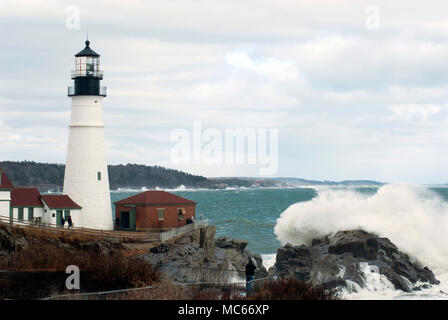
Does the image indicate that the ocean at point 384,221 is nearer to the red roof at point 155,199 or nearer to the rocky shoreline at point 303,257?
the rocky shoreline at point 303,257

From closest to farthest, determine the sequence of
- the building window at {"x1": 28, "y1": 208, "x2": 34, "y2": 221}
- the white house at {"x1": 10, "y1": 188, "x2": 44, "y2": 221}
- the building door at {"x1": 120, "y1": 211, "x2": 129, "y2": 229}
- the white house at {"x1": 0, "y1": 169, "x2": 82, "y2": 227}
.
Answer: the white house at {"x1": 0, "y1": 169, "x2": 82, "y2": 227}
the white house at {"x1": 10, "y1": 188, "x2": 44, "y2": 221}
the building window at {"x1": 28, "y1": 208, "x2": 34, "y2": 221}
the building door at {"x1": 120, "y1": 211, "x2": 129, "y2": 229}

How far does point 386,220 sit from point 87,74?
19594mm

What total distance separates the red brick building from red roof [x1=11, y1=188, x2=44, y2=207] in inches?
161

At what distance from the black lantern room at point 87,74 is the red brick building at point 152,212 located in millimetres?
5457

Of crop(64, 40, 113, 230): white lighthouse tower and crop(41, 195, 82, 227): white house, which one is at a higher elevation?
crop(64, 40, 113, 230): white lighthouse tower

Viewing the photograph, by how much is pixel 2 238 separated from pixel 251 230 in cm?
3583

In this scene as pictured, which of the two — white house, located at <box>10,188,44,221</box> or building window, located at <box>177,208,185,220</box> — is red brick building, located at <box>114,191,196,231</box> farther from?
white house, located at <box>10,188,44,221</box>

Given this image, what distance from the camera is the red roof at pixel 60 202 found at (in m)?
31.4

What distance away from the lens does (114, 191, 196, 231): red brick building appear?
33.3 m

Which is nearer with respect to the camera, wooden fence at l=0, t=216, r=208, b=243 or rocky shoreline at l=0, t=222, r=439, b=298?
rocky shoreline at l=0, t=222, r=439, b=298

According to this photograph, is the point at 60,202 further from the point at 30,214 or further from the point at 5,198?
the point at 5,198

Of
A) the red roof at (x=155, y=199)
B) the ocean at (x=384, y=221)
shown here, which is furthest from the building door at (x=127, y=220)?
the ocean at (x=384, y=221)

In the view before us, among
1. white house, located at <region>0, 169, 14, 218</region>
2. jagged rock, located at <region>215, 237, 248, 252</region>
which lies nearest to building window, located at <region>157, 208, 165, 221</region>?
jagged rock, located at <region>215, 237, 248, 252</region>
